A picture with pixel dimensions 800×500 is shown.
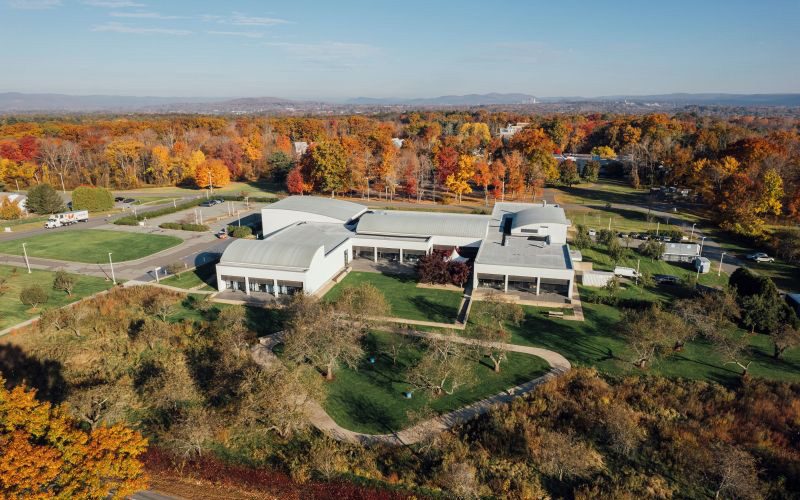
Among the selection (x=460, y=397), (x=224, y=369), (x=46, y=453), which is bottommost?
(x=460, y=397)

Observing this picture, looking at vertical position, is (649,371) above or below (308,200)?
below

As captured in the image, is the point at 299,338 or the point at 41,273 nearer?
the point at 299,338

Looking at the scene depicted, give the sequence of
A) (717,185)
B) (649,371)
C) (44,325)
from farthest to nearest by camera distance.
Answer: (717,185)
(44,325)
(649,371)

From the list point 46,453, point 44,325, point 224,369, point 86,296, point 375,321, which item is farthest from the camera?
point 86,296

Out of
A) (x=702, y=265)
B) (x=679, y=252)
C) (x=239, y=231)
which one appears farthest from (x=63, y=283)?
(x=679, y=252)

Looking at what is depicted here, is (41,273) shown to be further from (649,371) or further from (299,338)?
(649,371)

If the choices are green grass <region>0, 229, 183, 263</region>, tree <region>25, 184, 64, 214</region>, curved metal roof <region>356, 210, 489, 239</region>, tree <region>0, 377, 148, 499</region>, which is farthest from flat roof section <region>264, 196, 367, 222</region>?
tree <region>0, 377, 148, 499</region>

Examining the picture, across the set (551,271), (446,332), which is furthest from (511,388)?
(551,271)

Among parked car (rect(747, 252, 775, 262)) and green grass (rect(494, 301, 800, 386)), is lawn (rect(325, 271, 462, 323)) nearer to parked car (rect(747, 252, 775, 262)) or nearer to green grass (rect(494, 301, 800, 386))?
green grass (rect(494, 301, 800, 386))

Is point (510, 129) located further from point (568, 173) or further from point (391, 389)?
point (391, 389)
